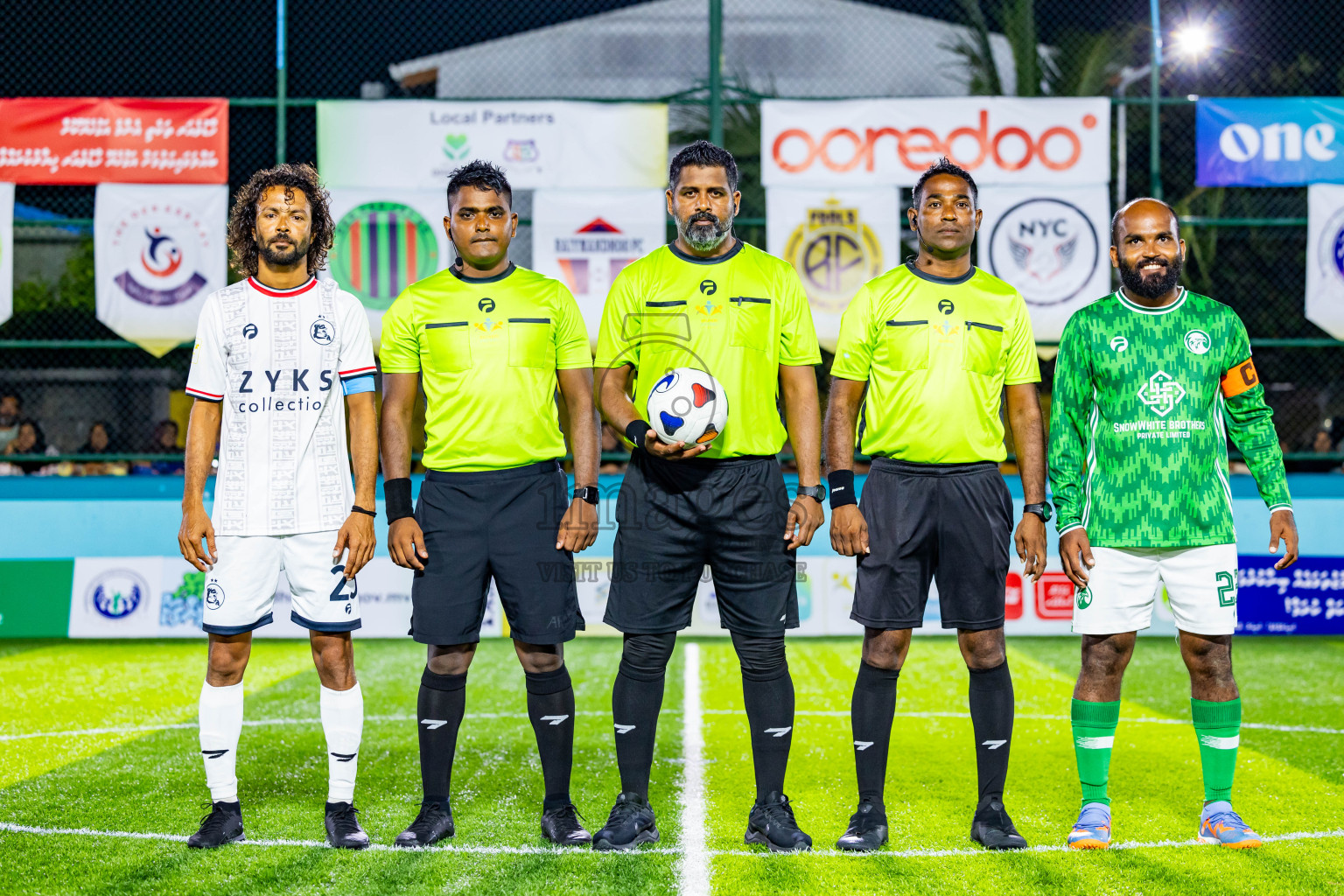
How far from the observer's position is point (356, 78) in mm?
11672

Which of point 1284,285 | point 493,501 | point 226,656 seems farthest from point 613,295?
point 1284,285

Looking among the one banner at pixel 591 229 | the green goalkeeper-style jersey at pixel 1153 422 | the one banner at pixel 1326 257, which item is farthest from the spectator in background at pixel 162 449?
the one banner at pixel 1326 257

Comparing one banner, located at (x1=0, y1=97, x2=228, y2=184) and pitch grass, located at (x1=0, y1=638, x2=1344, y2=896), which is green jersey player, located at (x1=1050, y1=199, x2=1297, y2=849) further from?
one banner, located at (x1=0, y1=97, x2=228, y2=184)

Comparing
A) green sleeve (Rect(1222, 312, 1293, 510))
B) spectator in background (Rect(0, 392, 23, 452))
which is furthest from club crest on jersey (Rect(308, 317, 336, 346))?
spectator in background (Rect(0, 392, 23, 452))

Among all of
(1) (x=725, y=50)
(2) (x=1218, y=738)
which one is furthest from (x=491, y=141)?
(1) (x=725, y=50)

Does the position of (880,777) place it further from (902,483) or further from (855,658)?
(855,658)

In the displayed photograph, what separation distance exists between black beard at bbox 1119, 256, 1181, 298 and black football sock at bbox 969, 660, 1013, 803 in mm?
1345

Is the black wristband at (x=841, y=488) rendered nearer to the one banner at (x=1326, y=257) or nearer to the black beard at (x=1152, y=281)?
the black beard at (x=1152, y=281)

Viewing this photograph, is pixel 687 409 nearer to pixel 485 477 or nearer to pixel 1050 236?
pixel 485 477

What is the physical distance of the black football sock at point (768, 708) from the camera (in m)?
3.92

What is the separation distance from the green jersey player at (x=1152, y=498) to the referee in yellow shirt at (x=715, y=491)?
0.96m

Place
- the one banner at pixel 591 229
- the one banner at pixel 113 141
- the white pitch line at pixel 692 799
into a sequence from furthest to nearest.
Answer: the one banner at pixel 113 141 < the one banner at pixel 591 229 < the white pitch line at pixel 692 799

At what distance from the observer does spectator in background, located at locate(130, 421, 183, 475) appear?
10.6 m

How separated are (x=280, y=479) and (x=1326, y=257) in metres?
9.24
